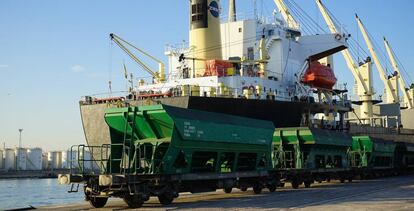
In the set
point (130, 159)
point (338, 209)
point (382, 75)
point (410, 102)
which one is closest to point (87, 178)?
point (130, 159)

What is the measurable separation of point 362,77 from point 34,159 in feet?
219

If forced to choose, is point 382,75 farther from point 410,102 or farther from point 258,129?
point 258,129

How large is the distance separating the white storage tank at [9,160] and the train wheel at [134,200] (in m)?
91.2

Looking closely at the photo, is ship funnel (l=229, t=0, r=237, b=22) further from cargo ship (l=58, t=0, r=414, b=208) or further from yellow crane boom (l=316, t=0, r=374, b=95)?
yellow crane boom (l=316, t=0, r=374, b=95)

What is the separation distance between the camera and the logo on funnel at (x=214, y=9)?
37.0 m

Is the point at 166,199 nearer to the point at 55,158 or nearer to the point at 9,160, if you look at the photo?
the point at 9,160

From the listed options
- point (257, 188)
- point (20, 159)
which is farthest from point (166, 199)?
point (20, 159)

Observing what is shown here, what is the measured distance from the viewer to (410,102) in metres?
96.9

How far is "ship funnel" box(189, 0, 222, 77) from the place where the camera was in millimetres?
36781

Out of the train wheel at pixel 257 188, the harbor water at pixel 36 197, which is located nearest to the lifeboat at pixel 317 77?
the harbor water at pixel 36 197

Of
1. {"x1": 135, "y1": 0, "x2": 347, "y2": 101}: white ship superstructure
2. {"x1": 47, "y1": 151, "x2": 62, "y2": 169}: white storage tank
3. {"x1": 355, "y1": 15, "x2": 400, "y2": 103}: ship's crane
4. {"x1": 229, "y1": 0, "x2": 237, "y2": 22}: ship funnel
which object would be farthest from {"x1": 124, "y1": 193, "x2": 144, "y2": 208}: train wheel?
{"x1": 47, "y1": 151, "x2": 62, "y2": 169}: white storage tank

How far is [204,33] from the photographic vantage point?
36.8 meters

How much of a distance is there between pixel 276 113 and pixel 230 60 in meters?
5.59

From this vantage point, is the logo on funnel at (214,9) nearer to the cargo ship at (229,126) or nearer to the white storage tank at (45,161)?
the cargo ship at (229,126)
